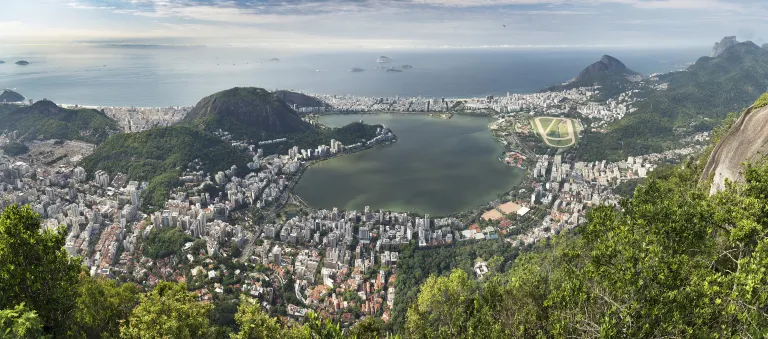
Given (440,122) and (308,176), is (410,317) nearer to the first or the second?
(308,176)

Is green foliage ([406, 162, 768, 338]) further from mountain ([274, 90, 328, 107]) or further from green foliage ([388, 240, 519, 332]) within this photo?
mountain ([274, 90, 328, 107])

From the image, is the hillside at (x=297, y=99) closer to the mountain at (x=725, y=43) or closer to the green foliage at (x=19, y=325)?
the green foliage at (x=19, y=325)

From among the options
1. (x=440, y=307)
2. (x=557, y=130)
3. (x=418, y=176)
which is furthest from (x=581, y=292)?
(x=557, y=130)

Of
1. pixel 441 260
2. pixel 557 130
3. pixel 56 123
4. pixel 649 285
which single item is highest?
pixel 649 285

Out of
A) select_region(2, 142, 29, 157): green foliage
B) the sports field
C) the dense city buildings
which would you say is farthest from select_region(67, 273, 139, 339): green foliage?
the sports field

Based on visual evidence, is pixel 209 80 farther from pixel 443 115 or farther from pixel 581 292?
pixel 581 292

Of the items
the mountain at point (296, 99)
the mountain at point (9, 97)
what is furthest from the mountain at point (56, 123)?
the mountain at point (296, 99)
